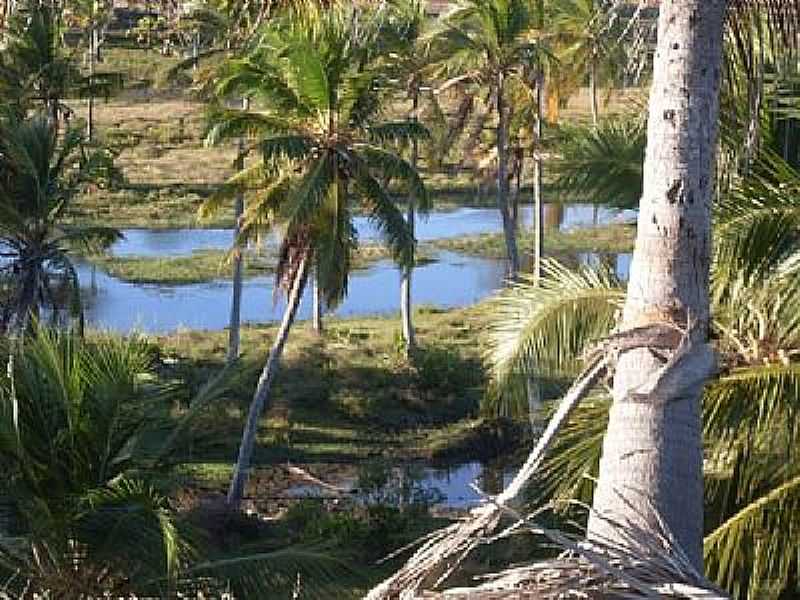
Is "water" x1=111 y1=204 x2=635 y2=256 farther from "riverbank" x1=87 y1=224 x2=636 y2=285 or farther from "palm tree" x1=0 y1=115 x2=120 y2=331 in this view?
"palm tree" x1=0 y1=115 x2=120 y2=331

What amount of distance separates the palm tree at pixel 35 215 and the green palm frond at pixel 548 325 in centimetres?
1064

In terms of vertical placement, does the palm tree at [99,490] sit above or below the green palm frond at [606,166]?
below

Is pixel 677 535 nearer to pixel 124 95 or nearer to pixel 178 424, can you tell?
pixel 178 424

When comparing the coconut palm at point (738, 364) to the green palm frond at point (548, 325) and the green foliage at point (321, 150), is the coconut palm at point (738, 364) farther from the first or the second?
the green foliage at point (321, 150)

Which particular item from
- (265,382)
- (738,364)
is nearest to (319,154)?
(265,382)

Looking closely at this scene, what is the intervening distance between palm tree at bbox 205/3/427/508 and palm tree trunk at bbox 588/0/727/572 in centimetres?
1180

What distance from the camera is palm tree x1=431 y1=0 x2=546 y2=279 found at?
21766 millimetres

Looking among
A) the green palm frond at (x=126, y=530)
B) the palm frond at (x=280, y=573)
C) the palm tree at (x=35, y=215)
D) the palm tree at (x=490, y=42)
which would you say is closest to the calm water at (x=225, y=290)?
the palm tree at (x=490, y=42)

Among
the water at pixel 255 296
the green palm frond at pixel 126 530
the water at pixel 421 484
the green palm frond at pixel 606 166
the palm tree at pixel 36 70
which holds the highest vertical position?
the palm tree at pixel 36 70

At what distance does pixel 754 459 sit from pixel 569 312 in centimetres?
121

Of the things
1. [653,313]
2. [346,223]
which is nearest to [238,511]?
[346,223]

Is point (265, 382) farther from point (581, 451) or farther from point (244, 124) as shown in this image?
point (581, 451)

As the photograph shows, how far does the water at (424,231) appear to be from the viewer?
1511 inches

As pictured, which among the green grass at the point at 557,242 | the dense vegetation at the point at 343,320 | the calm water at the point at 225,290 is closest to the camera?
the dense vegetation at the point at 343,320
